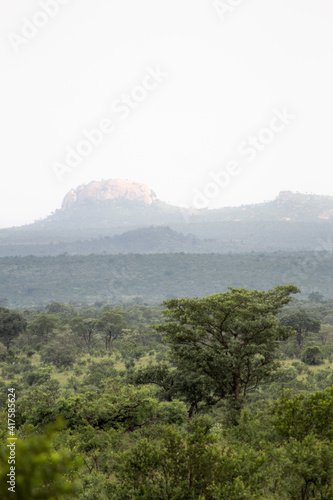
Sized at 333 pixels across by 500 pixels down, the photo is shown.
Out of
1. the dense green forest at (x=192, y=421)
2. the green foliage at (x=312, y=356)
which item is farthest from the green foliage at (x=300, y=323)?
the green foliage at (x=312, y=356)

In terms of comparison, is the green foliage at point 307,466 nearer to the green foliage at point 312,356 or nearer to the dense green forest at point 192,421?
the dense green forest at point 192,421

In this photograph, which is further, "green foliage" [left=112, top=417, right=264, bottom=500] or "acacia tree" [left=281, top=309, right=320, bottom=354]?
"acacia tree" [left=281, top=309, right=320, bottom=354]

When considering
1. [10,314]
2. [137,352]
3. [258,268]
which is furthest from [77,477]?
[258,268]

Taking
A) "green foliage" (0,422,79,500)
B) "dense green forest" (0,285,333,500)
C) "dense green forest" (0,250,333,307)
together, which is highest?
"green foliage" (0,422,79,500)

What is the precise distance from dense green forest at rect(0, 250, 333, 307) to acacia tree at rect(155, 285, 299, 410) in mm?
130939

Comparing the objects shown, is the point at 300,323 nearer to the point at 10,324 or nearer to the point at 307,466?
the point at 10,324

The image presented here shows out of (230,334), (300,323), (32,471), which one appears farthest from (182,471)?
(300,323)

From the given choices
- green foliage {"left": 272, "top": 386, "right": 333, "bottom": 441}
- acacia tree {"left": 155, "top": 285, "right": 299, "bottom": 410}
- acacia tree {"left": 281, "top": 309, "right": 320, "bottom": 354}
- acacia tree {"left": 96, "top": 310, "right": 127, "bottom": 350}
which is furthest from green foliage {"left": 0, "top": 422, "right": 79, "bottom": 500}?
acacia tree {"left": 96, "top": 310, "right": 127, "bottom": 350}

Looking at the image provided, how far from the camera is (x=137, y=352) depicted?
45.9 meters

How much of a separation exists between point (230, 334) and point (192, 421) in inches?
239

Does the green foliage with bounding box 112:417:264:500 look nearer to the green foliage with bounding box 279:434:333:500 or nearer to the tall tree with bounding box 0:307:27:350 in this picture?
the green foliage with bounding box 279:434:333:500

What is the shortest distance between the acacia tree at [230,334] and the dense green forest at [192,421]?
0.07m

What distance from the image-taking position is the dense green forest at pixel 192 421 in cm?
900

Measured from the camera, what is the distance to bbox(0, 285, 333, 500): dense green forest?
354 inches
